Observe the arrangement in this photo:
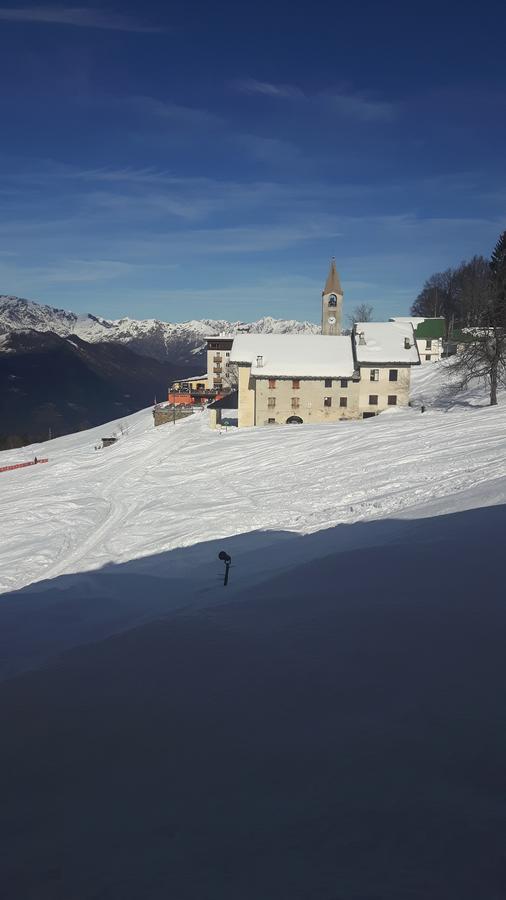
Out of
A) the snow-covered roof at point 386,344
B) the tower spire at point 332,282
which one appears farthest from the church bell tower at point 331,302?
the snow-covered roof at point 386,344

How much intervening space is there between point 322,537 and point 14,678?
11.7 meters

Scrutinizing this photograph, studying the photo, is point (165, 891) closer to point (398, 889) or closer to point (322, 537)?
point (398, 889)

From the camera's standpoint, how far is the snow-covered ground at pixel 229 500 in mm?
18188

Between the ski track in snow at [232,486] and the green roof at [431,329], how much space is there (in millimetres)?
42255

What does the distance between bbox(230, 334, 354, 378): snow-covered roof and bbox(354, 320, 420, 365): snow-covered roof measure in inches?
58.2

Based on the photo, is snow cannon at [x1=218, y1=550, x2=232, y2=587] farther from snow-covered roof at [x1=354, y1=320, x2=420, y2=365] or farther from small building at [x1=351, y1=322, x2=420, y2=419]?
snow-covered roof at [x1=354, y1=320, x2=420, y2=365]

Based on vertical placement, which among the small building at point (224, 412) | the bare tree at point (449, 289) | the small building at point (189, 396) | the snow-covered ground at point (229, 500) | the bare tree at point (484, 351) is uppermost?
the bare tree at point (449, 289)

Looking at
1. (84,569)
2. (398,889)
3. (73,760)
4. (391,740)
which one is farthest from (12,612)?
(398,889)

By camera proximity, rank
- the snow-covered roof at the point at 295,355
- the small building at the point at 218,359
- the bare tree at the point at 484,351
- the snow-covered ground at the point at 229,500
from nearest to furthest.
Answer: the snow-covered ground at the point at 229,500
the bare tree at the point at 484,351
the snow-covered roof at the point at 295,355
the small building at the point at 218,359

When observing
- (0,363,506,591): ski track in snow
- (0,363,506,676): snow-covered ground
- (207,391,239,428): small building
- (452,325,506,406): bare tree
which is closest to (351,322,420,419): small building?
(0,363,506,591): ski track in snow

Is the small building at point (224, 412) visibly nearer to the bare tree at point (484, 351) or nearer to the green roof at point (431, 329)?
the bare tree at point (484, 351)

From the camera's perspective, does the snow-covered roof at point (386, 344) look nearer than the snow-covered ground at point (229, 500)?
No

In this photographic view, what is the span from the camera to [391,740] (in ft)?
20.9

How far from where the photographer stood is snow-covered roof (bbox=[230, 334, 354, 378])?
54.3 m
